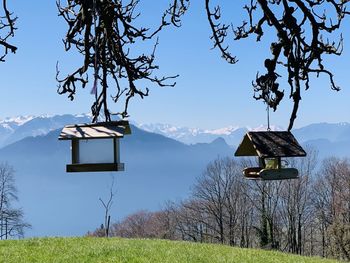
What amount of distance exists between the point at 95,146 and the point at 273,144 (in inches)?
71.7

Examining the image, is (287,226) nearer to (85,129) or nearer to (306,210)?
(306,210)

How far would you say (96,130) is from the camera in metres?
3.69

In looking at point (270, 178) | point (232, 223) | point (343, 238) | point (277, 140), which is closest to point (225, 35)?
point (277, 140)

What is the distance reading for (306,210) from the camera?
39781mm

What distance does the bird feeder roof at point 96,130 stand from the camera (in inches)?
142

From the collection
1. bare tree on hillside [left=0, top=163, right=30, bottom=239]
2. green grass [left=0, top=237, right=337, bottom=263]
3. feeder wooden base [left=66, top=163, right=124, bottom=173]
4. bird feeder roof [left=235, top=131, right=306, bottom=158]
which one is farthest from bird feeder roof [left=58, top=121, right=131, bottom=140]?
bare tree on hillside [left=0, top=163, right=30, bottom=239]

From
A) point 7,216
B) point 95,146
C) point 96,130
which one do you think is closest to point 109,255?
point 95,146

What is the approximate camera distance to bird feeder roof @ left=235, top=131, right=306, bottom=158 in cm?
481

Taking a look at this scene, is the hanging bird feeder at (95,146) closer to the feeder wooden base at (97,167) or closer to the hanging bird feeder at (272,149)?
the feeder wooden base at (97,167)

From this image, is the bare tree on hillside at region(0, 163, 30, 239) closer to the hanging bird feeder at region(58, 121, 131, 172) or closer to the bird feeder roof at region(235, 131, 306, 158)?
the bird feeder roof at region(235, 131, 306, 158)

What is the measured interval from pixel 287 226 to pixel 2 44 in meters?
37.9

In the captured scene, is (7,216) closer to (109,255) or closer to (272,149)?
(109,255)

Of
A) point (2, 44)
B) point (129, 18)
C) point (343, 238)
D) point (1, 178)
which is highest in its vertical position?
point (129, 18)

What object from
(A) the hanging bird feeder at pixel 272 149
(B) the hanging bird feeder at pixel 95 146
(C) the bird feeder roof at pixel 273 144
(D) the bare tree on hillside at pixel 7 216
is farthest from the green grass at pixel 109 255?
(D) the bare tree on hillside at pixel 7 216
